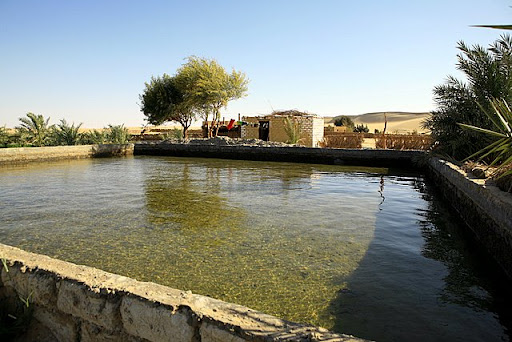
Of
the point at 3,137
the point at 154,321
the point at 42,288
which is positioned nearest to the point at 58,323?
the point at 42,288

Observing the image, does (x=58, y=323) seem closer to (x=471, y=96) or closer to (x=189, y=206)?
(x=189, y=206)

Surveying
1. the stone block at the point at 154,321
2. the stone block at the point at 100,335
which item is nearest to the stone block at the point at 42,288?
the stone block at the point at 100,335

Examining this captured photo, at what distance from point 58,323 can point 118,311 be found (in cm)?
60

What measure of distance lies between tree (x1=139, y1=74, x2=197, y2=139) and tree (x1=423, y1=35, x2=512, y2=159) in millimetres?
20336

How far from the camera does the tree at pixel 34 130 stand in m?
18.0

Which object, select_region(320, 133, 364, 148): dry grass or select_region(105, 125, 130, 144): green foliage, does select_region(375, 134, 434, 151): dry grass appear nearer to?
select_region(320, 133, 364, 148): dry grass

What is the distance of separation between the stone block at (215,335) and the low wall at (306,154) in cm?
1297

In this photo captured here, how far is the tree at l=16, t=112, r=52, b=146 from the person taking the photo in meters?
18.0

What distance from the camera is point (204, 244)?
185 inches

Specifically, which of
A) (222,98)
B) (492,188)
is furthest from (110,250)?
(222,98)

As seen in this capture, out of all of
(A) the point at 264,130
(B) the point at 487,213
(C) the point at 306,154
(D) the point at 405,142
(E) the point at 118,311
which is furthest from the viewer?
(A) the point at 264,130

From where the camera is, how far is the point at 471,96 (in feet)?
34.9

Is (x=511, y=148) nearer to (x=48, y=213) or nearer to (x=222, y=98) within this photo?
(x=48, y=213)

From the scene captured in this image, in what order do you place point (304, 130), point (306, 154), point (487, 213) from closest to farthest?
point (487, 213), point (306, 154), point (304, 130)
